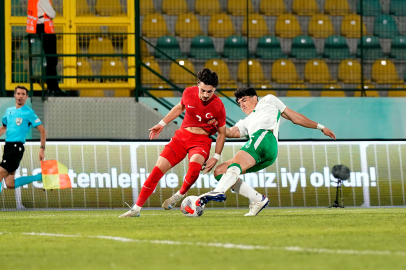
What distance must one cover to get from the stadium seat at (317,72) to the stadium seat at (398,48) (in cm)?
168

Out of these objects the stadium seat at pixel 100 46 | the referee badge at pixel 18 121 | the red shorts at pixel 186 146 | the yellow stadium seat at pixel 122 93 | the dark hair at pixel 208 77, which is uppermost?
the stadium seat at pixel 100 46

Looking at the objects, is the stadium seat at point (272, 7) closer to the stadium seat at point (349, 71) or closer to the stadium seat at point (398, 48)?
the stadium seat at point (349, 71)

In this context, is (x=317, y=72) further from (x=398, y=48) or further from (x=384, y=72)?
(x=398, y=48)

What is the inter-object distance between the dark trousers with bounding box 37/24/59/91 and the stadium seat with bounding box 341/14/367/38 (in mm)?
6674

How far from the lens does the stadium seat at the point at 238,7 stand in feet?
56.4

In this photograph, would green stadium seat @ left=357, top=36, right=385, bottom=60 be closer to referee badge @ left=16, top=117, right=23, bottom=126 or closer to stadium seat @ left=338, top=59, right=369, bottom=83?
stadium seat @ left=338, top=59, right=369, bottom=83

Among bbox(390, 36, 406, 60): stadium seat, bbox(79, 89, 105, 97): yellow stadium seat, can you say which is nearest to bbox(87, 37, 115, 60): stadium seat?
bbox(79, 89, 105, 97): yellow stadium seat

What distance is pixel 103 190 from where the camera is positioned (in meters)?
11.6

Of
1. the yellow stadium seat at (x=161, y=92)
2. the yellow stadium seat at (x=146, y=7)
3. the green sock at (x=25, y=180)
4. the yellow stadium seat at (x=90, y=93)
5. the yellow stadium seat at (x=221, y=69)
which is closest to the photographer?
the green sock at (x=25, y=180)

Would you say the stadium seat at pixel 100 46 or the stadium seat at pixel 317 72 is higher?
the stadium seat at pixel 100 46

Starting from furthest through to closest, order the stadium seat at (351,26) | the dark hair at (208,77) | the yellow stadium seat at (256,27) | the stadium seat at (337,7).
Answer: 1. the stadium seat at (337,7)
2. the stadium seat at (351,26)
3. the yellow stadium seat at (256,27)
4. the dark hair at (208,77)

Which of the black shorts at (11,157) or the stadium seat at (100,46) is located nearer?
the black shorts at (11,157)

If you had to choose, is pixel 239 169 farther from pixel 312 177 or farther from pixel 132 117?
pixel 132 117

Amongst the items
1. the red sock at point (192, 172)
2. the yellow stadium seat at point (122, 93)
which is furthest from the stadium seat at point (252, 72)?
the red sock at point (192, 172)
